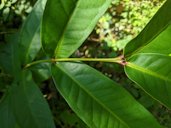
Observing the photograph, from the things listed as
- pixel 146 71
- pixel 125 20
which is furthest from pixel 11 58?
pixel 125 20

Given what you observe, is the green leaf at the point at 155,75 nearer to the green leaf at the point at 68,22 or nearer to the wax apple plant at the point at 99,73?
the wax apple plant at the point at 99,73

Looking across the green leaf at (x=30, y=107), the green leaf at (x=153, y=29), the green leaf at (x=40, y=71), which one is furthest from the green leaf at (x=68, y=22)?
the green leaf at (x=40, y=71)

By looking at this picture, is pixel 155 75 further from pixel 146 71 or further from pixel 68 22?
pixel 68 22

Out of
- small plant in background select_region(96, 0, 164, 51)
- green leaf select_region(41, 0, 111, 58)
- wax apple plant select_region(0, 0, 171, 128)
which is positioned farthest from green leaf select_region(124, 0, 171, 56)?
small plant in background select_region(96, 0, 164, 51)

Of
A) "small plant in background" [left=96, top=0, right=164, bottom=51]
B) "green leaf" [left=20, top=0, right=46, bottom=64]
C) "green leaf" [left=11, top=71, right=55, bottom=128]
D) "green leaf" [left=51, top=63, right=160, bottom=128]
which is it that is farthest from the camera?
"small plant in background" [left=96, top=0, right=164, bottom=51]

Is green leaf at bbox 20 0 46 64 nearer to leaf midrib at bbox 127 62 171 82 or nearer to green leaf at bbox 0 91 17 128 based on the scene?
green leaf at bbox 0 91 17 128
